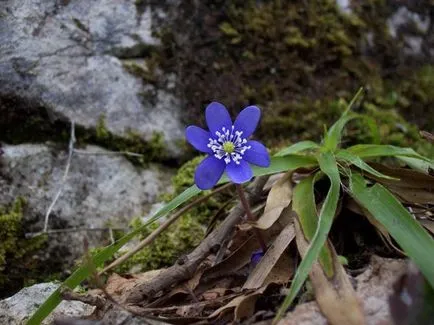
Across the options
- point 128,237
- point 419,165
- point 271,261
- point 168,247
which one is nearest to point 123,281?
point 128,237

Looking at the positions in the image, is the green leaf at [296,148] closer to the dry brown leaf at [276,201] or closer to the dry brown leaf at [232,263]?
the dry brown leaf at [276,201]

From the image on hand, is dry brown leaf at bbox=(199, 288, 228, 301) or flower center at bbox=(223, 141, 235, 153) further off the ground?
flower center at bbox=(223, 141, 235, 153)

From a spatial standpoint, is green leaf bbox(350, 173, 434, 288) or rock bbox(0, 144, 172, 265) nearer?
green leaf bbox(350, 173, 434, 288)

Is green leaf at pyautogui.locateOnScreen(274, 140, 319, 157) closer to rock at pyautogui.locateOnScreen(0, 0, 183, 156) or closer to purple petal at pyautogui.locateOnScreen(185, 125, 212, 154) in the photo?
purple petal at pyautogui.locateOnScreen(185, 125, 212, 154)

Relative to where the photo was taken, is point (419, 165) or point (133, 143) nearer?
point (419, 165)

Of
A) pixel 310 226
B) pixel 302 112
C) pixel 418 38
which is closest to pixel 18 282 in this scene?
pixel 310 226

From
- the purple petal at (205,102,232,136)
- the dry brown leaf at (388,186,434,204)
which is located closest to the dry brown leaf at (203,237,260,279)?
the purple petal at (205,102,232,136)

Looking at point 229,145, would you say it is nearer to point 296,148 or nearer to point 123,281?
point 296,148
